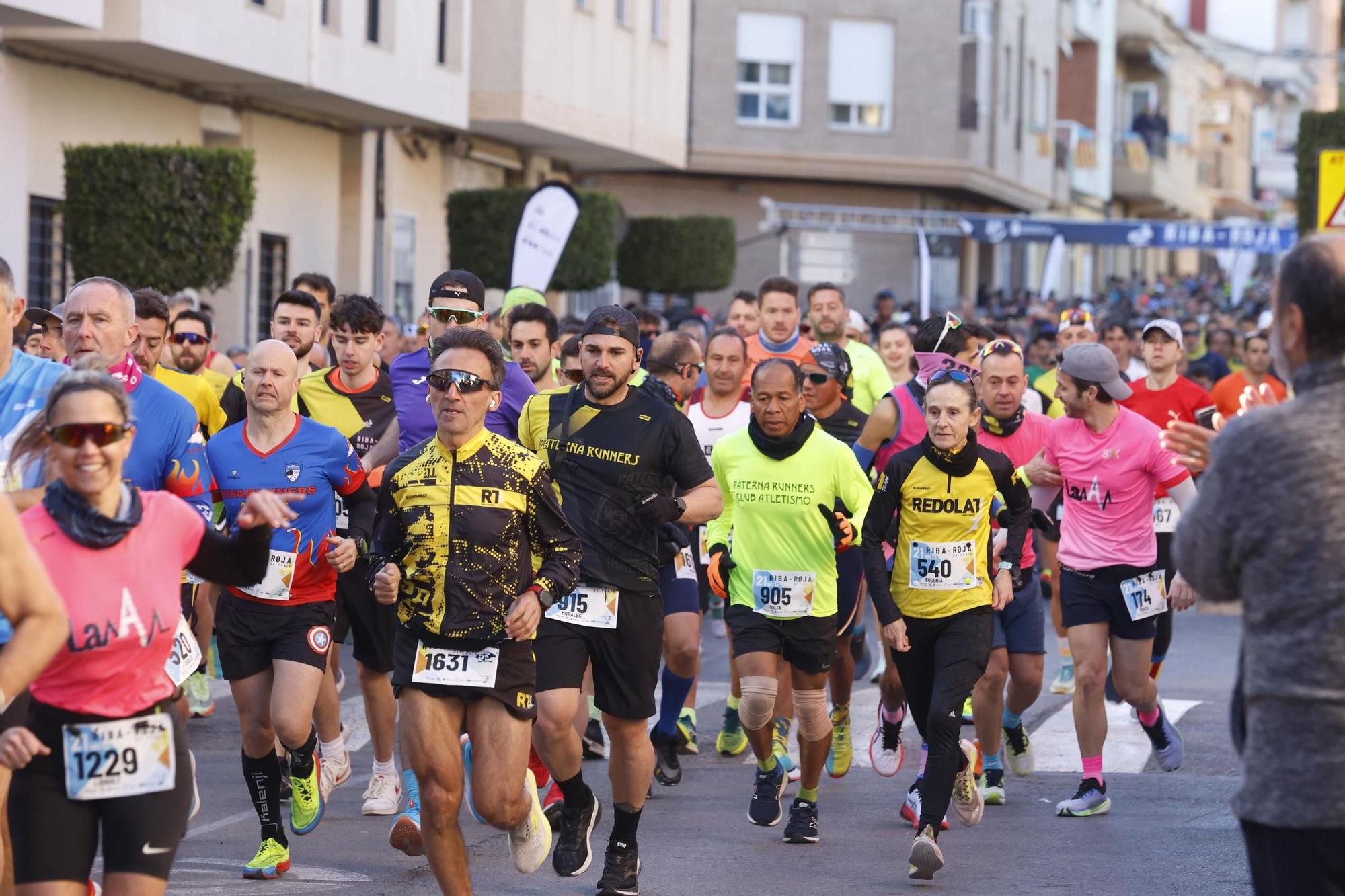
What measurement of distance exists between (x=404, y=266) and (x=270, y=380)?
70.4 ft

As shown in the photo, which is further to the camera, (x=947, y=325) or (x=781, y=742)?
(x=947, y=325)

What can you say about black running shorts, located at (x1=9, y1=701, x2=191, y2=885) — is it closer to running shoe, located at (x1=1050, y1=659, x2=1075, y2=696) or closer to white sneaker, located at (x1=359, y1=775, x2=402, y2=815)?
white sneaker, located at (x1=359, y1=775, x2=402, y2=815)

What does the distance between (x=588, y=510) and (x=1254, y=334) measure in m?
9.96

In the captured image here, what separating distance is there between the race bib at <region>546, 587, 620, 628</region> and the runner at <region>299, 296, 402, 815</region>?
128 centimetres

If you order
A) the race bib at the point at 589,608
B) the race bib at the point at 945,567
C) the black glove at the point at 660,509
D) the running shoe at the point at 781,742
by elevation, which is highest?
the black glove at the point at 660,509

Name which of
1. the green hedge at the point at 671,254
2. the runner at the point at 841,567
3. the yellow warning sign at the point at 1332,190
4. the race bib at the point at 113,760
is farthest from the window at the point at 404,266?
the race bib at the point at 113,760

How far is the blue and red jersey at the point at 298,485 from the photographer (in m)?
8.11

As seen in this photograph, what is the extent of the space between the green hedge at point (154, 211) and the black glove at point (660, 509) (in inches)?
469

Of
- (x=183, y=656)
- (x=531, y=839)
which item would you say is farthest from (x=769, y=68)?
(x=183, y=656)

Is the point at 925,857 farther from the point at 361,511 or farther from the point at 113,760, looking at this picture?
the point at 113,760

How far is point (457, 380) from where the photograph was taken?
6816mm

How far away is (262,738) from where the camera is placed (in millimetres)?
8039

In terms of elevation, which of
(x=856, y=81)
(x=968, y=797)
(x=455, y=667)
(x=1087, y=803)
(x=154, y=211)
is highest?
(x=856, y=81)

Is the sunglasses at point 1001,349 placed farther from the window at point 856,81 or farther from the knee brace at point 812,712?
the window at point 856,81
